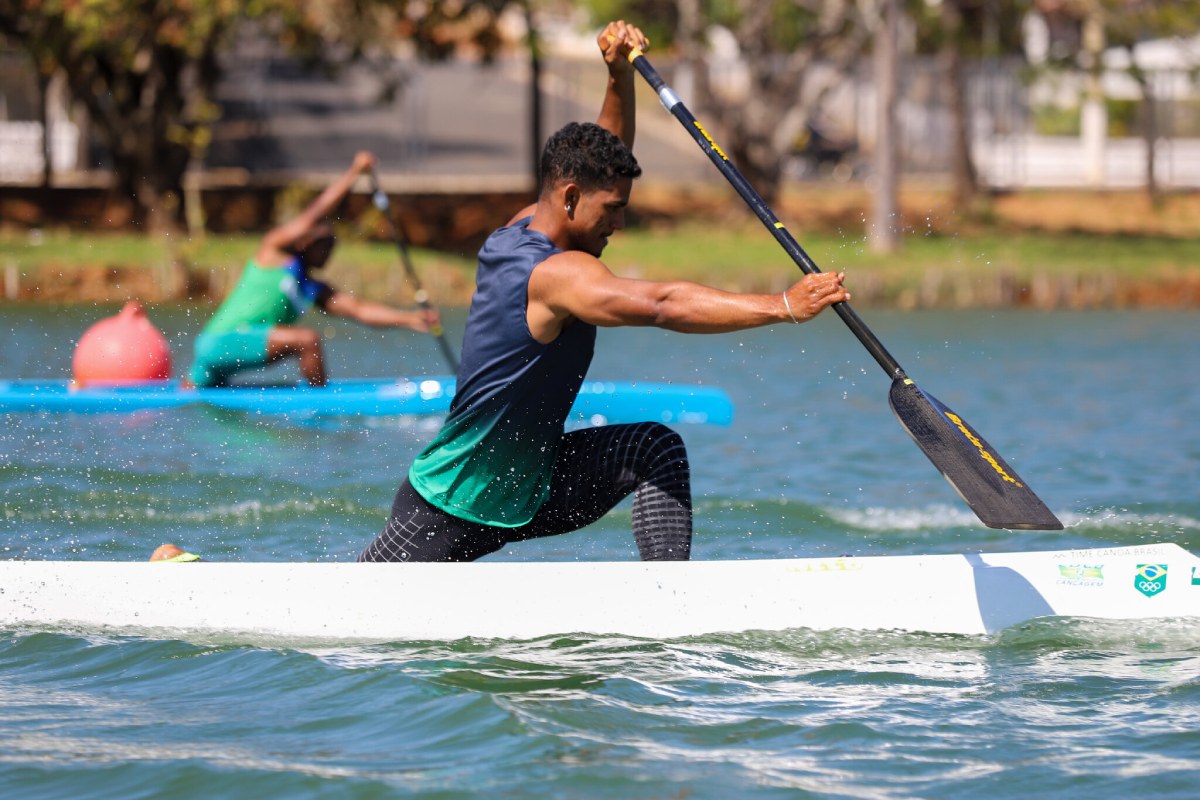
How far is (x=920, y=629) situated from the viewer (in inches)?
220

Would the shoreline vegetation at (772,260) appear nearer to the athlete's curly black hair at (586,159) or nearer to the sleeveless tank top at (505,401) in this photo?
the sleeveless tank top at (505,401)

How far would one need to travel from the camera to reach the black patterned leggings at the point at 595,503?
5410 millimetres

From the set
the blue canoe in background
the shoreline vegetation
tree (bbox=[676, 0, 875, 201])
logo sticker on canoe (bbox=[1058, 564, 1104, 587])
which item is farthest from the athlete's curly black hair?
tree (bbox=[676, 0, 875, 201])

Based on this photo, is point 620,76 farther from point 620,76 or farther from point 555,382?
point 555,382

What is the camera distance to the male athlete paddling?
15.9 ft

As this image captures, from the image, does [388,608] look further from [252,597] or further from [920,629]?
[920,629]

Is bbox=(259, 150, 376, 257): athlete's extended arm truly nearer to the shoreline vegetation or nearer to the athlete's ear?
the shoreline vegetation

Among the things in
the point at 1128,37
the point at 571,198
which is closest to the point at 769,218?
the point at 571,198

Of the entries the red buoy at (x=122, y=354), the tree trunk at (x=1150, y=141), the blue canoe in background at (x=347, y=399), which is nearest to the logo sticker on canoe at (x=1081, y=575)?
the blue canoe in background at (x=347, y=399)

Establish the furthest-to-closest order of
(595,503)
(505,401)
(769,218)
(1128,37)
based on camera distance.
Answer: (1128,37) → (769,218) → (595,503) → (505,401)

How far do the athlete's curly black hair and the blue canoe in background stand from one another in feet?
16.7

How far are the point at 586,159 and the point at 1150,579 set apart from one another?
90.4 inches

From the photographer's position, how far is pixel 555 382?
5250mm

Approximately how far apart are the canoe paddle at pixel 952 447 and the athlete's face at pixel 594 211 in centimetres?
60
